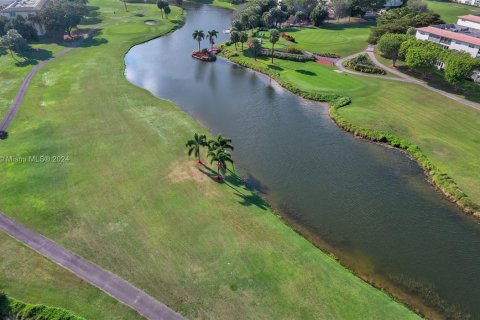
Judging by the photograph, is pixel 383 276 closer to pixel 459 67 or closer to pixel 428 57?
pixel 459 67

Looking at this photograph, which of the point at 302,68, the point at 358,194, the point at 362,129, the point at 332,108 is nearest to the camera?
the point at 358,194

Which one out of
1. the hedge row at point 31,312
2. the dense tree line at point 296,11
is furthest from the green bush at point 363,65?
the hedge row at point 31,312

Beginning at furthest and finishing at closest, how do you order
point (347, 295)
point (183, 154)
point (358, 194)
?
point (183, 154)
point (358, 194)
point (347, 295)

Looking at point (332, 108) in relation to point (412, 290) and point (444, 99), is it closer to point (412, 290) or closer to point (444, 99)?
point (444, 99)

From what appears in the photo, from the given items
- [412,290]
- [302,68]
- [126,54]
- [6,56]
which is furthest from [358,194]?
[6,56]

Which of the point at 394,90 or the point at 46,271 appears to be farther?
the point at 394,90

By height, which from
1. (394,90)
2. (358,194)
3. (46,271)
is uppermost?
(394,90)

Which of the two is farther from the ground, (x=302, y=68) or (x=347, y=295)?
(x=302, y=68)

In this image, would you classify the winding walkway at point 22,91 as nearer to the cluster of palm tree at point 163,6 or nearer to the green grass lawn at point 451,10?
the cluster of palm tree at point 163,6
